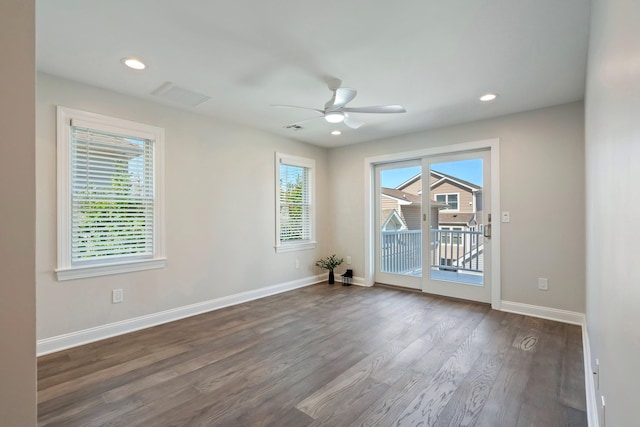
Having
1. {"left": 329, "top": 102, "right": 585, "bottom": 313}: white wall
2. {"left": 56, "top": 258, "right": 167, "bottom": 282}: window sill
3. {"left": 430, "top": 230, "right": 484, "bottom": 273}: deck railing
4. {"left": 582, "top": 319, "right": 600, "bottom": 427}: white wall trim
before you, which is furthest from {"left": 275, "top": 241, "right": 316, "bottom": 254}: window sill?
{"left": 582, "top": 319, "right": 600, "bottom": 427}: white wall trim

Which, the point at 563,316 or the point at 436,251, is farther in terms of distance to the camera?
the point at 436,251

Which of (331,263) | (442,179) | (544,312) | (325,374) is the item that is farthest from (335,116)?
(544,312)

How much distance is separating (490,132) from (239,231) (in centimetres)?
364

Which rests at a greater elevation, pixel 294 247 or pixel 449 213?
pixel 449 213

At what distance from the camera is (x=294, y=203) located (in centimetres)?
514

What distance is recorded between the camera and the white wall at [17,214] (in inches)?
32.7

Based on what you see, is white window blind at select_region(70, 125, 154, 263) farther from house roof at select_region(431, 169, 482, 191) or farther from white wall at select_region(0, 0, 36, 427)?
house roof at select_region(431, 169, 482, 191)

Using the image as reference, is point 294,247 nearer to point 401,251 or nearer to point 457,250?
point 401,251

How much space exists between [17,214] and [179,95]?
2722mm

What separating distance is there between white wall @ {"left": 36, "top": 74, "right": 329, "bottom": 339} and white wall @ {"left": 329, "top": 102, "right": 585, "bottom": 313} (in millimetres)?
3021

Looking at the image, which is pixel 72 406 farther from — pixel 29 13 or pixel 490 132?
pixel 490 132

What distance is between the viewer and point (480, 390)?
2111 millimetres

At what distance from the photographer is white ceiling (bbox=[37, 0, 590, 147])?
1924 mm

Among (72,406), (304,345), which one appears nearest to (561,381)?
(304,345)
